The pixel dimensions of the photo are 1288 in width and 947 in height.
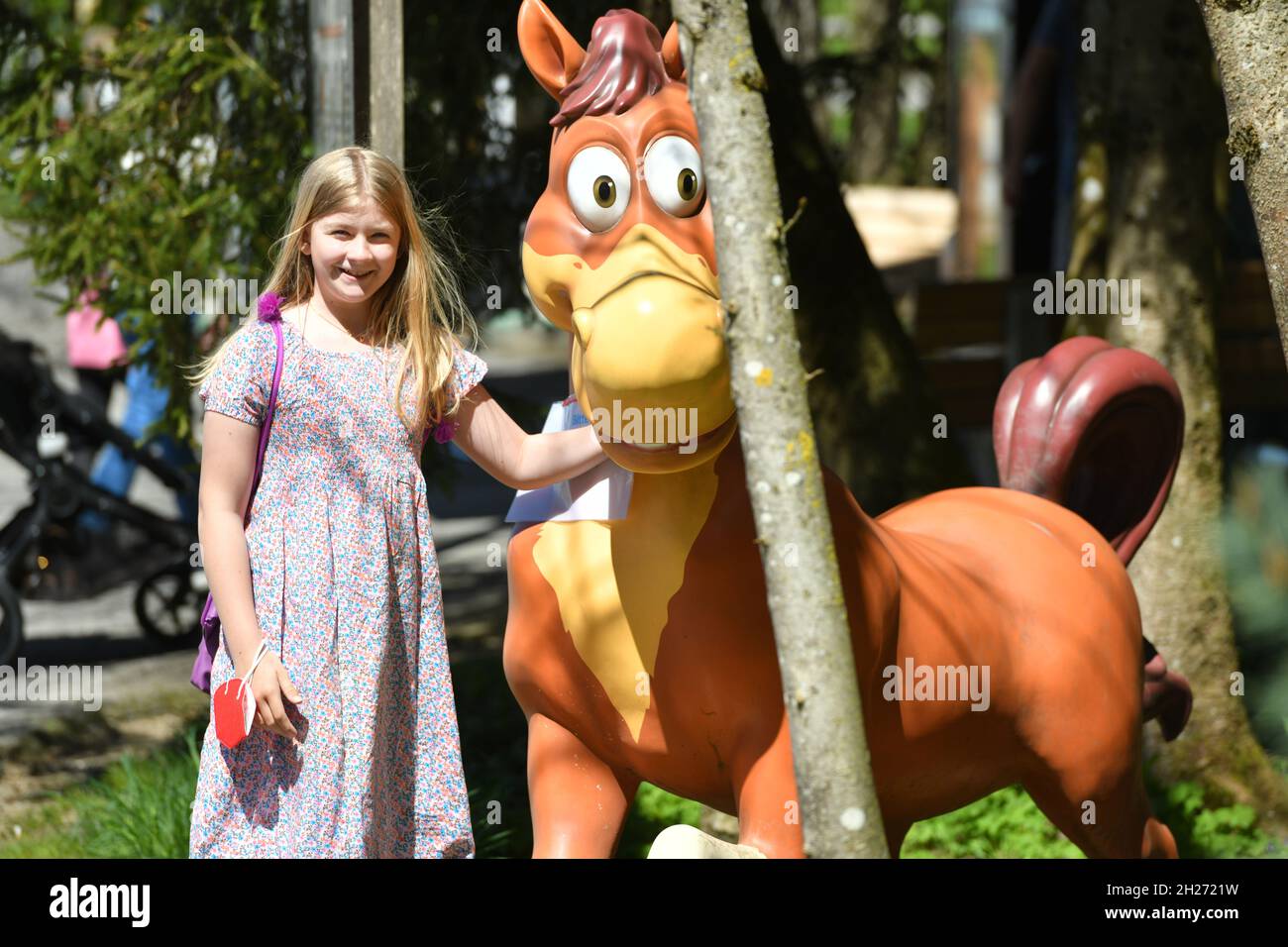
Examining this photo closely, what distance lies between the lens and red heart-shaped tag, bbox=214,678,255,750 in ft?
9.12

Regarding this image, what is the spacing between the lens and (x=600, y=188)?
2.91 m

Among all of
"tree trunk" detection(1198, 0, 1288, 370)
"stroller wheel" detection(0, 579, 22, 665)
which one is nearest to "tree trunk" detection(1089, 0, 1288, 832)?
"tree trunk" detection(1198, 0, 1288, 370)

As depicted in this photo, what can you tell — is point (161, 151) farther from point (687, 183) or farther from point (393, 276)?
point (687, 183)

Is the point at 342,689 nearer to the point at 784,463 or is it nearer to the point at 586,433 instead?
the point at 586,433

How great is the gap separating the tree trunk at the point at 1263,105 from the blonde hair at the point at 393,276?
1596 mm

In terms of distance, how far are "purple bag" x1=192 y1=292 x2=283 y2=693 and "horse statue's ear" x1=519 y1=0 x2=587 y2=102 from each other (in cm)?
70

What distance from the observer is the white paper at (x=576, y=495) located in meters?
3.05

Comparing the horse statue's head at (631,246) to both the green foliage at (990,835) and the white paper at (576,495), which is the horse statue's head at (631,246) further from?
the green foliage at (990,835)

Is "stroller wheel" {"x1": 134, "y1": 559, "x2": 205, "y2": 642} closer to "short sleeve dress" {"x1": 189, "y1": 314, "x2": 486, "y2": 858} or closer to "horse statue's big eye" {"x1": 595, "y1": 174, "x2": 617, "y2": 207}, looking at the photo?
"short sleeve dress" {"x1": 189, "y1": 314, "x2": 486, "y2": 858}

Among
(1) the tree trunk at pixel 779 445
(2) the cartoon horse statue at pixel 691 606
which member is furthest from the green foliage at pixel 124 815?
(1) the tree trunk at pixel 779 445

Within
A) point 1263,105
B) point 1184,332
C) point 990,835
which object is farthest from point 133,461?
point 1263,105

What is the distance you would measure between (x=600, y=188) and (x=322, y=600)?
37.0 inches

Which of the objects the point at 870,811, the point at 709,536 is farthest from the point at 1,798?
the point at 870,811

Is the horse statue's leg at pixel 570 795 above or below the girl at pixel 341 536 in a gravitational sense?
below
